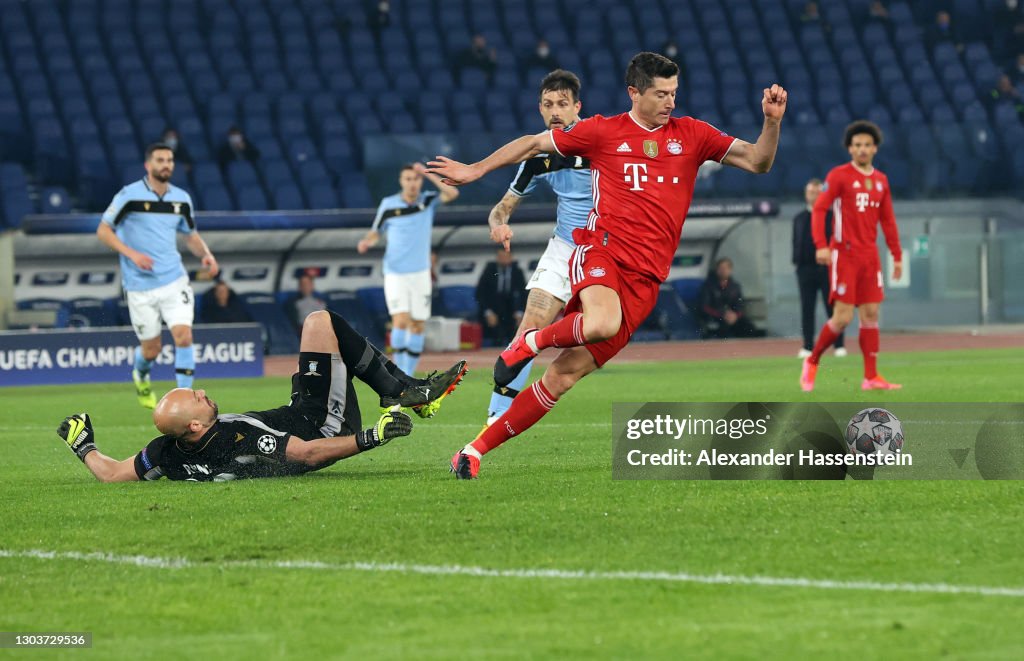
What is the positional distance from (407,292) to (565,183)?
700 cm

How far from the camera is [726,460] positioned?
7.39 metres

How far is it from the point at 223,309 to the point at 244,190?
12.6 ft

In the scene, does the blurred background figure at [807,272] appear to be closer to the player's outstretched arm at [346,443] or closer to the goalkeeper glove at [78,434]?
the player's outstretched arm at [346,443]

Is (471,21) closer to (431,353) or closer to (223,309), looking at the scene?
(431,353)

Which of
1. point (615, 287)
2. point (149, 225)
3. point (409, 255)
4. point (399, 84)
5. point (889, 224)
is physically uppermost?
point (399, 84)

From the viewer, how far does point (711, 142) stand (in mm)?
7816

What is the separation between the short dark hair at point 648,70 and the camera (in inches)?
297

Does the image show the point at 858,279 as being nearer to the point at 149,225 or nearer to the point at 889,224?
the point at 889,224

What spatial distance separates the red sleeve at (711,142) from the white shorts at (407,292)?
380 inches

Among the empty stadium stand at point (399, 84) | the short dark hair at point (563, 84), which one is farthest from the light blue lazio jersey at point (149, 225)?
the empty stadium stand at point (399, 84)

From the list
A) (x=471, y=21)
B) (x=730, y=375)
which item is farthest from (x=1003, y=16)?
(x=730, y=375)

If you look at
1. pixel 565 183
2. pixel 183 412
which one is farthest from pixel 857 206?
pixel 183 412

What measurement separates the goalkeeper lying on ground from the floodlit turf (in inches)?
6.1

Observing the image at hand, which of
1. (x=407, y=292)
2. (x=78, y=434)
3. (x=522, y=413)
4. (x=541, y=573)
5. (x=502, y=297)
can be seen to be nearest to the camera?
(x=541, y=573)
